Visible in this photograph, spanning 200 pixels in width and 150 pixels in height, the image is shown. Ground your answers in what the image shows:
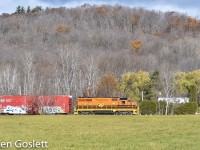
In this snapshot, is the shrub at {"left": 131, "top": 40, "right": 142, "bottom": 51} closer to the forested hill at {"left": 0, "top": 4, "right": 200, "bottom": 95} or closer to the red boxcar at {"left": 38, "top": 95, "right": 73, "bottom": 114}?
the forested hill at {"left": 0, "top": 4, "right": 200, "bottom": 95}

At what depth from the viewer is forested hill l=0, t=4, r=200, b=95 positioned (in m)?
87.3

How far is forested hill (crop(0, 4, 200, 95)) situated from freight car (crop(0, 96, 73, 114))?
1726 cm

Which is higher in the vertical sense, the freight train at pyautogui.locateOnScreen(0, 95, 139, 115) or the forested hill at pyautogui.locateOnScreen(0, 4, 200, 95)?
the forested hill at pyautogui.locateOnScreen(0, 4, 200, 95)

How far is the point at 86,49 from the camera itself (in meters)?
142

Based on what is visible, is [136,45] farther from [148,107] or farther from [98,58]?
[148,107]

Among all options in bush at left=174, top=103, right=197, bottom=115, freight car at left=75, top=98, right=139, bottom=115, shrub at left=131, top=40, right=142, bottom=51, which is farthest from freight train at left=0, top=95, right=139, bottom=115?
shrub at left=131, top=40, right=142, bottom=51

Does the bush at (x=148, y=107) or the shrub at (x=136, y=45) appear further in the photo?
the shrub at (x=136, y=45)

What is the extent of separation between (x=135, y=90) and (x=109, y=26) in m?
109

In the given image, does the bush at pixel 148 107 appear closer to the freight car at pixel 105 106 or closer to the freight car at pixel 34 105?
the freight car at pixel 105 106

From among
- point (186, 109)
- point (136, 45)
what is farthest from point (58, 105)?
point (136, 45)

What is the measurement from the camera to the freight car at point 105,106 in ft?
195

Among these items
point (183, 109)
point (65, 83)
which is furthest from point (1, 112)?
point (183, 109)

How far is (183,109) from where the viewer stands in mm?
59219

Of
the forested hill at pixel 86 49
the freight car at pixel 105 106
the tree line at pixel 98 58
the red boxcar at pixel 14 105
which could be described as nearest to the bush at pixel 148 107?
the freight car at pixel 105 106
